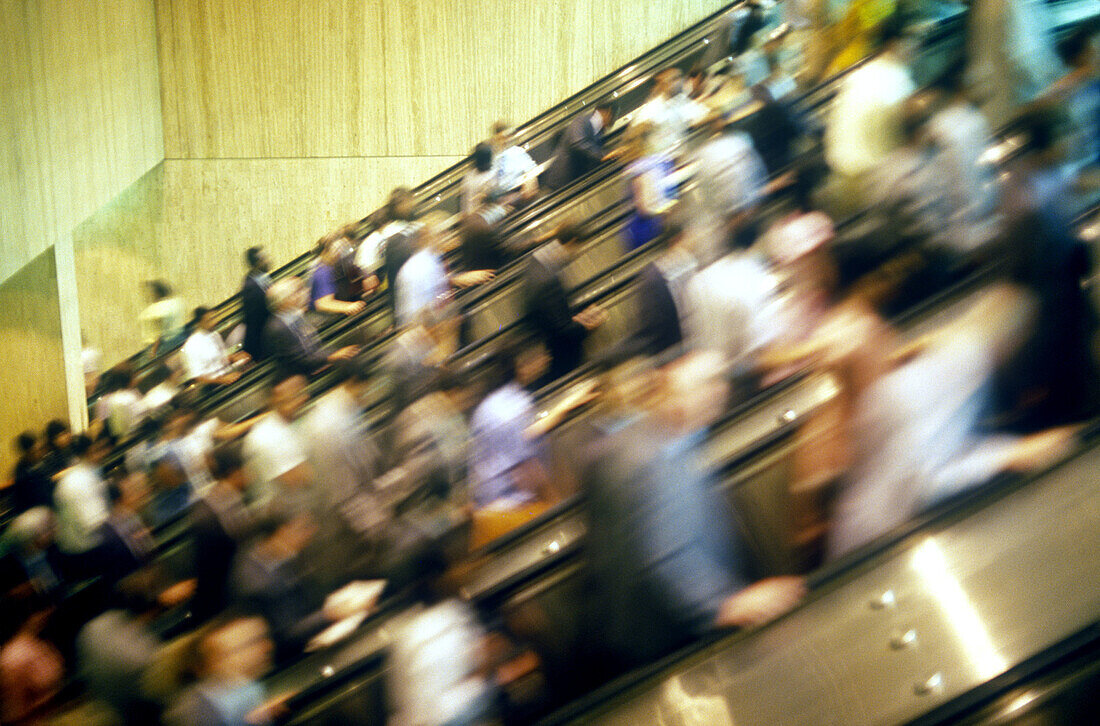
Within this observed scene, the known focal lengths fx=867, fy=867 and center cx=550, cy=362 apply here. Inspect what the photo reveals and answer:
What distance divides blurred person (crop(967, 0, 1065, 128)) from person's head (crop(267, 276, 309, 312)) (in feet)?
14.3

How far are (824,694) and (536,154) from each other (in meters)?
7.65

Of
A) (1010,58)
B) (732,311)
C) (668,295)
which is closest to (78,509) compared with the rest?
(668,295)

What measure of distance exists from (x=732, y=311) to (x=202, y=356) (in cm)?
484

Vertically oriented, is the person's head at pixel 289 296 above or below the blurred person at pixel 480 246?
above

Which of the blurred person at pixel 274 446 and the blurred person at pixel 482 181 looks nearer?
the blurred person at pixel 274 446

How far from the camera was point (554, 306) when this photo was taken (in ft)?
14.7

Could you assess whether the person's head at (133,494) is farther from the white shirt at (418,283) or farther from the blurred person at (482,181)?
the blurred person at (482,181)

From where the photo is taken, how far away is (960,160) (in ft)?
11.7

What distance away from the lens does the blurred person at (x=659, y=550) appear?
233 centimetres

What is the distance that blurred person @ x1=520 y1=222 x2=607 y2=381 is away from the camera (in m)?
4.41

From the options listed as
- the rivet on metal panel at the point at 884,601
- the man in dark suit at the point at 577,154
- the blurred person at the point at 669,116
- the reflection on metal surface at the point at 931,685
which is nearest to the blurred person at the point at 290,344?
the man in dark suit at the point at 577,154

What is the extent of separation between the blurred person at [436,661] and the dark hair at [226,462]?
1.85 m

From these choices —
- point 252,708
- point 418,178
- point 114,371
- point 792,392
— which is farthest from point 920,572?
point 418,178

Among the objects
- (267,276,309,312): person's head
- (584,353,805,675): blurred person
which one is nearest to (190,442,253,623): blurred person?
(584,353,805,675): blurred person
